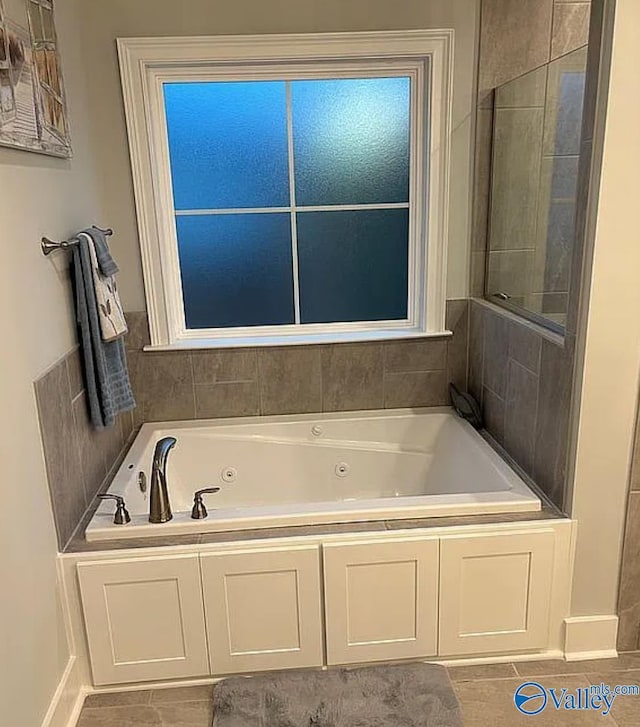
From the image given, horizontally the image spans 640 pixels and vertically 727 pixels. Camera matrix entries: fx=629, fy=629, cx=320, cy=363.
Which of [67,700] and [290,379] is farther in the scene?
[290,379]

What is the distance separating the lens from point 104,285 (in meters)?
2.25

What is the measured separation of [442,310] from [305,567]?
139 cm

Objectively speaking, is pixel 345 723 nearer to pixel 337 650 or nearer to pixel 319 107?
pixel 337 650

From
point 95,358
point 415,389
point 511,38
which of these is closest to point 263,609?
point 95,358

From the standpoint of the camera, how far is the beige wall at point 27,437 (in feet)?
5.26

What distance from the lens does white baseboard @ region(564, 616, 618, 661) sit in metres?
2.16

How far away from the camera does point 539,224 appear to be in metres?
2.39

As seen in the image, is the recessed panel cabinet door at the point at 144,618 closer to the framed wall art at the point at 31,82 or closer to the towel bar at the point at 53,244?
the towel bar at the point at 53,244

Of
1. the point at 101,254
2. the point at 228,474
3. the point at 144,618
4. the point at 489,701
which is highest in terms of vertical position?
the point at 101,254

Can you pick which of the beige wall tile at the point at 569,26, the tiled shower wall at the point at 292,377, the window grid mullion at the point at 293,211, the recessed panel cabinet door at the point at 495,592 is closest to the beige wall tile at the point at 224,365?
the tiled shower wall at the point at 292,377

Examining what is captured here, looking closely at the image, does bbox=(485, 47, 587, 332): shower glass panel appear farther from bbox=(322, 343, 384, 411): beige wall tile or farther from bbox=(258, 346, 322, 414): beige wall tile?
bbox=(258, 346, 322, 414): beige wall tile

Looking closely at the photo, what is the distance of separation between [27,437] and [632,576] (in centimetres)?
198

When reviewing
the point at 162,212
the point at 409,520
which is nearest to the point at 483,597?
the point at 409,520

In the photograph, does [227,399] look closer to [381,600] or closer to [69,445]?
[69,445]
